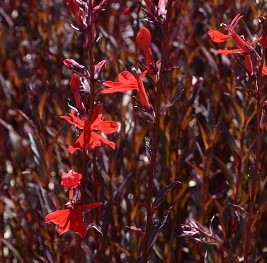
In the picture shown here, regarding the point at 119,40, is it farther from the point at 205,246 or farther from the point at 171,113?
the point at 205,246

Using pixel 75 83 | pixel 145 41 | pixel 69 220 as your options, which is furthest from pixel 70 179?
pixel 145 41

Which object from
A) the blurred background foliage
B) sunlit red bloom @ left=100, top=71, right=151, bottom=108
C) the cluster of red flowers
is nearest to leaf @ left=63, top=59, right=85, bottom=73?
the cluster of red flowers

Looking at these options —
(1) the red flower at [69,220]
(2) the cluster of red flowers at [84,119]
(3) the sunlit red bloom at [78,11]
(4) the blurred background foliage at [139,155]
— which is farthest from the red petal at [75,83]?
(4) the blurred background foliage at [139,155]

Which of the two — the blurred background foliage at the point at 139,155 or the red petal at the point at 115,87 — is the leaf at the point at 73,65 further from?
the blurred background foliage at the point at 139,155

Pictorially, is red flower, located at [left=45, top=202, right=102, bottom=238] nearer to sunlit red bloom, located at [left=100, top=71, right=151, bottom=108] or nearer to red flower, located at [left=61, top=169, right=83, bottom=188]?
red flower, located at [left=61, top=169, right=83, bottom=188]

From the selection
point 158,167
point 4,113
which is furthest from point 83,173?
point 4,113
